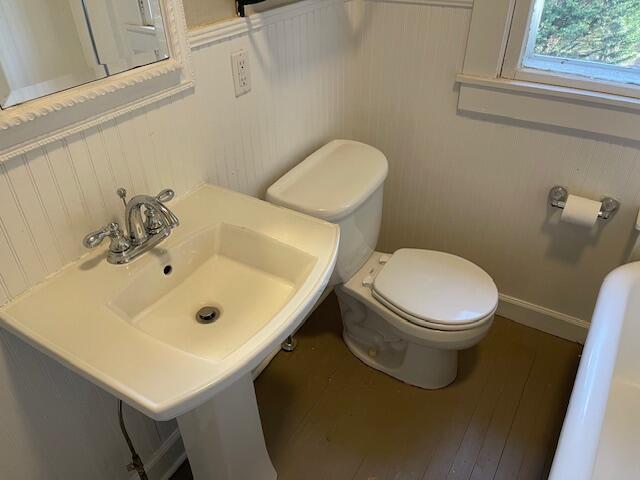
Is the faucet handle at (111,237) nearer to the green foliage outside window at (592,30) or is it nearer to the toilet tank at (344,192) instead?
the toilet tank at (344,192)

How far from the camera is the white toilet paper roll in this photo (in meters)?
1.52

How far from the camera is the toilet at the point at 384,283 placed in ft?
4.79

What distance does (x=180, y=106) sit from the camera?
3.73 ft

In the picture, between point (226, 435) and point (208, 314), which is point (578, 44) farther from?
point (226, 435)

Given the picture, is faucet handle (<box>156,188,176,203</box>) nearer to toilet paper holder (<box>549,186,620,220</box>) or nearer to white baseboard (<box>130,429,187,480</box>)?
white baseboard (<box>130,429,187,480</box>)

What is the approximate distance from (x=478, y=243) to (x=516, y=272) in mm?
178

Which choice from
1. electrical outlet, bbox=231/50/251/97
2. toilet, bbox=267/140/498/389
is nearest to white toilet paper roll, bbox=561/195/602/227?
toilet, bbox=267/140/498/389

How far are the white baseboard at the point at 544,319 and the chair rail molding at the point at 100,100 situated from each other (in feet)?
4.82

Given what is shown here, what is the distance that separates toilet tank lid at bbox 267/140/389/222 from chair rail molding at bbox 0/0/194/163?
0.45m

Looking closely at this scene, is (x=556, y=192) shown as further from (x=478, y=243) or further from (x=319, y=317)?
(x=319, y=317)

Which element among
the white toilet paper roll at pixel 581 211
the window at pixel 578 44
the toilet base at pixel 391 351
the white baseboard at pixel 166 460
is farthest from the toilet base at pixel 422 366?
the window at pixel 578 44

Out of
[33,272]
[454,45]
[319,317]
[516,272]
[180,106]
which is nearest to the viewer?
[33,272]

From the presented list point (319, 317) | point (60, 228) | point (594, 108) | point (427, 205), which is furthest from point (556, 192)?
point (60, 228)

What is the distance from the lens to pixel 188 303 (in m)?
1.09
